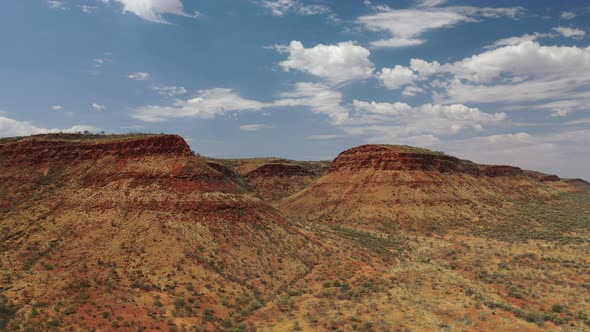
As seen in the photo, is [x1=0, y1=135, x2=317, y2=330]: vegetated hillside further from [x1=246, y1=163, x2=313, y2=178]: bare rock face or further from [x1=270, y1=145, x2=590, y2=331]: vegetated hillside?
[x1=246, y1=163, x2=313, y2=178]: bare rock face

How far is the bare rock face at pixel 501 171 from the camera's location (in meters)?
116

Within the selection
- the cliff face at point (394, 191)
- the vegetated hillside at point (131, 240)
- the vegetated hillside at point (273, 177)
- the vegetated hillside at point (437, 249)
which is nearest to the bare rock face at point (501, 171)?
the vegetated hillside at point (437, 249)

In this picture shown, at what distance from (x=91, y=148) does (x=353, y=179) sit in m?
48.3

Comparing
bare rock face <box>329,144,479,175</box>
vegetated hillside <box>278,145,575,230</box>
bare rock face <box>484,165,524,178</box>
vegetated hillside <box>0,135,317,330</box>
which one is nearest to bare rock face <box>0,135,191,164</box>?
vegetated hillside <box>0,135,317,330</box>

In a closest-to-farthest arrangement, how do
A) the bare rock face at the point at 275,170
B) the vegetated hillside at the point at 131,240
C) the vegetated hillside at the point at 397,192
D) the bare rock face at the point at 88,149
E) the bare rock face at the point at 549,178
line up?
the vegetated hillside at the point at 131,240 < the bare rock face at the point at 88,149 < the vegetated hillside at the point at 397,192 < the bare rock face at the point at 275,170 < the bare rock face at the point at 549,178

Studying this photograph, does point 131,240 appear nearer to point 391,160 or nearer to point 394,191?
point 394,191

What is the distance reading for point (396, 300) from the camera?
2655cm

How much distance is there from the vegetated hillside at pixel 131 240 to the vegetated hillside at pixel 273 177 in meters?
55.2

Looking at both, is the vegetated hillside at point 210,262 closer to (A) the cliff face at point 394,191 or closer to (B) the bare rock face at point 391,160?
(A) the cliff face at point 394,191

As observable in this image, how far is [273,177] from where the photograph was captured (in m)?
103

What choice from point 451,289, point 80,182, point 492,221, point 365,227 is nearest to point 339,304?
point 451,289

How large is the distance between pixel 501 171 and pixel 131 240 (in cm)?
11859

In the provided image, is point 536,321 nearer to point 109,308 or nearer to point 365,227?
point 109,308

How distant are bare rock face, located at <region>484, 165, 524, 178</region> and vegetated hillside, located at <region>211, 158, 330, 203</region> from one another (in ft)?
178
